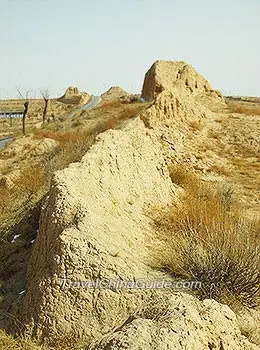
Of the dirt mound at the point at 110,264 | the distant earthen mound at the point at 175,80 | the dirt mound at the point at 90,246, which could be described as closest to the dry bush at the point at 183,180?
the dirt mound at the point at 110,264

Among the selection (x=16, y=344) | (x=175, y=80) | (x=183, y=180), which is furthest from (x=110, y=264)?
(x=175, y=80)

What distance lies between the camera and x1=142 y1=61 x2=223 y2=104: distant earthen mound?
20.4 m

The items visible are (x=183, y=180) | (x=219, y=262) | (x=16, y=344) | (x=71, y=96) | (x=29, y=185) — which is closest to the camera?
(x=16, y=344)

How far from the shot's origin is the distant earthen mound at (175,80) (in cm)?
2038

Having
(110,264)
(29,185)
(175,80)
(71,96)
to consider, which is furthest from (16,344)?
(71,96)

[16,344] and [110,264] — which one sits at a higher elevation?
[110,264]

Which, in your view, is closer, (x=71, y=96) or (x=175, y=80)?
(x=175, y=80)

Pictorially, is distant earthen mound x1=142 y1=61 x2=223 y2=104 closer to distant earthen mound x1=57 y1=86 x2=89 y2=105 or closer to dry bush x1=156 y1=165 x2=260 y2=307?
dry bush x1=156 y1=165 x2=260 y2=307

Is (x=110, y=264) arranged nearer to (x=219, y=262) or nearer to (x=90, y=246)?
(x=90, y=246)

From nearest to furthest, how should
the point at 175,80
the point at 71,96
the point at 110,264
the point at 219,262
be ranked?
1. the point at 110,264
2. the point at 219,262
3. the point at 175,80
4. the point at 71,96

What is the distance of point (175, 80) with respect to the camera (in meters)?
21.1

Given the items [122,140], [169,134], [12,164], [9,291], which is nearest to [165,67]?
[12,164]

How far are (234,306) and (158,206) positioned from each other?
2.47m

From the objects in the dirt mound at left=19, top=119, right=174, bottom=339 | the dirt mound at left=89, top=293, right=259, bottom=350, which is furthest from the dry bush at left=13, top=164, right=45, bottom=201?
the dirt mound at left=89, top=293, right=259, bottom=350
